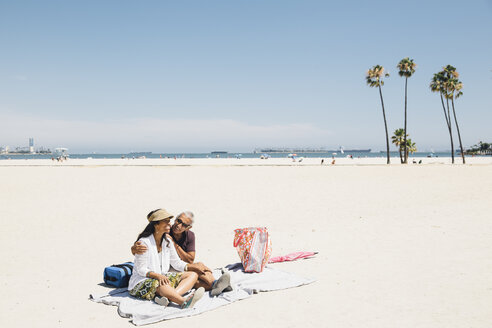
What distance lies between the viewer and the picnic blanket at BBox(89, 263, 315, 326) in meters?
4.68

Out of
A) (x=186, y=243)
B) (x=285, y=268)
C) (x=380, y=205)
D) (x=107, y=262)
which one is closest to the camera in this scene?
(x=186, y=243)

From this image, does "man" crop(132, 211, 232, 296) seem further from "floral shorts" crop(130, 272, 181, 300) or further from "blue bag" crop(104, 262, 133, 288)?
"blue bag" crop(104, 262, 133, 288)

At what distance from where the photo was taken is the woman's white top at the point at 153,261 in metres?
5.09

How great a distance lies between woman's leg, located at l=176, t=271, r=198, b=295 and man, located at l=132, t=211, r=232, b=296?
0.13m

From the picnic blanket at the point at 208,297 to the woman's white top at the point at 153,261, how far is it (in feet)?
1.11

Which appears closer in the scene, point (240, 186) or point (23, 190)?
point (23, 190)

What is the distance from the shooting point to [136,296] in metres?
5.25

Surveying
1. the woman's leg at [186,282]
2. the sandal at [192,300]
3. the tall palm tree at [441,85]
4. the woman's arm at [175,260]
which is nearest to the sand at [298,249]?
the sandal at [192,300]

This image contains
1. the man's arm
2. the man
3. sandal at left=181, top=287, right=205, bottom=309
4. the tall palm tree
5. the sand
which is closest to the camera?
the sand

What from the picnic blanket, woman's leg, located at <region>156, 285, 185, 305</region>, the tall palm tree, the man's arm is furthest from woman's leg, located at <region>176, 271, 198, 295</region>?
the tall palm tree

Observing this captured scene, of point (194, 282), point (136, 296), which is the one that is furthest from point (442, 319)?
point (136, 296)

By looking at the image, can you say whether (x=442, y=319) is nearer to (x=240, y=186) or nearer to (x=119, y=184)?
(x=240, y=186)

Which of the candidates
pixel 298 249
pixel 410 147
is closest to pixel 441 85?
pixel 410 147

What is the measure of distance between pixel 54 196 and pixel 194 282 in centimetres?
1412
